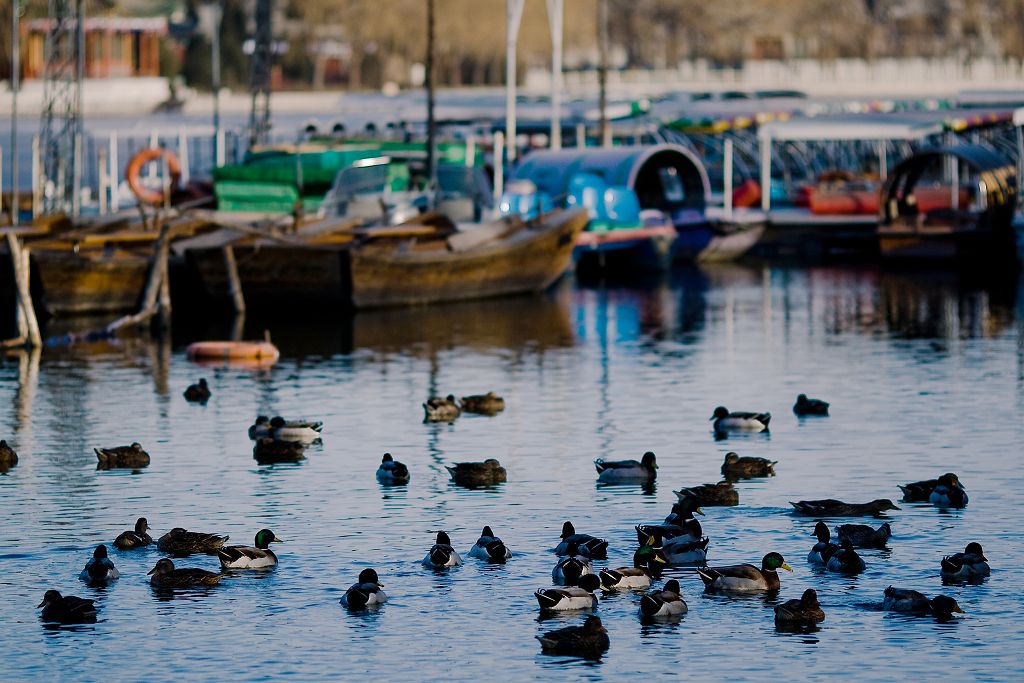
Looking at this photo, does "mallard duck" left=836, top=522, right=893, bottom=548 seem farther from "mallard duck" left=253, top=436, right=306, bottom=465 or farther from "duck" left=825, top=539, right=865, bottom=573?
"mallard duck" left=253, top=436, right=306, bottom=465

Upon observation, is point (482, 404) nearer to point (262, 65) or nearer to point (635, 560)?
point (635, 560)

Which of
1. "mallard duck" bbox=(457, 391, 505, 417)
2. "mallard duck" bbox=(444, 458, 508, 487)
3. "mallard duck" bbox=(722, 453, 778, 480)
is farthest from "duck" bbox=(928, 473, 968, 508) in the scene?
"mallard duck" bbox=(457, 391, 505, 417)

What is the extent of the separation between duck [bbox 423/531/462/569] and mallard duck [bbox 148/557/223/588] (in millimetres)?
2281

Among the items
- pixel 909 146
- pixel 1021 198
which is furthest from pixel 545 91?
pixel 1021 198

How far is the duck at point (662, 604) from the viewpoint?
67.4ft

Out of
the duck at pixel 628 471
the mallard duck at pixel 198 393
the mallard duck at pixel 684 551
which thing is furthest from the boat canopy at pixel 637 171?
the mallard duck at pixel 684 551

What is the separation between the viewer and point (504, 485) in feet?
91.6

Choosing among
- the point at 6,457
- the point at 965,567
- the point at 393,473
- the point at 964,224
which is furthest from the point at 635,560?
the point at 964,224

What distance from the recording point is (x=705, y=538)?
75.7 ft

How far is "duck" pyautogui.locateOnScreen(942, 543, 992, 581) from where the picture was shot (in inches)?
856

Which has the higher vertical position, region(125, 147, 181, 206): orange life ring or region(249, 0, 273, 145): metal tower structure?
region(249, 0, 273, 145): metal tower structure

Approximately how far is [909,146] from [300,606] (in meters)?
75.3

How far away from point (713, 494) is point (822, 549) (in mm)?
3612

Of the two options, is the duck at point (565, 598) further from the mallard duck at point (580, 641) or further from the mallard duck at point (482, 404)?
the mallard duck at point (482, 404)
